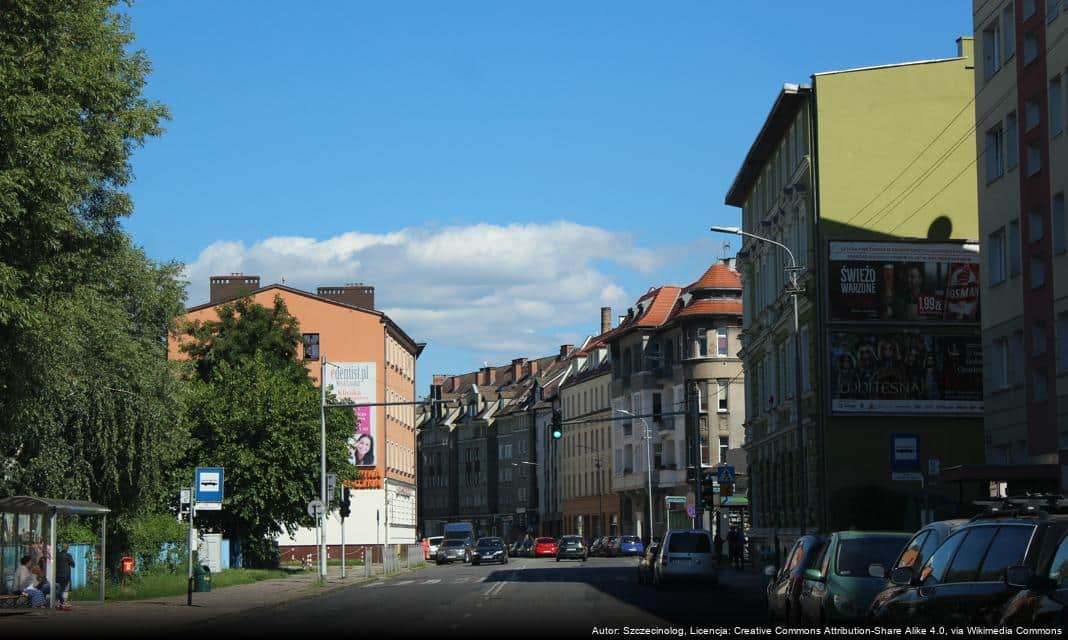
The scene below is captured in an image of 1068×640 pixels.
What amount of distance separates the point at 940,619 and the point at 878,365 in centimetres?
4209

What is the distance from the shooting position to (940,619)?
13.4 metres

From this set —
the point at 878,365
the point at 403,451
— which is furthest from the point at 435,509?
the point at 878,365

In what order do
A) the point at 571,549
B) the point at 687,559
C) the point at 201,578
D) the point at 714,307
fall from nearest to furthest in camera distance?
the point at 687,559 < the point at 201,578 < the point at 571,549 < the point at 714,307

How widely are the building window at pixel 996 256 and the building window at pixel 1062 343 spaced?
16.4 feet

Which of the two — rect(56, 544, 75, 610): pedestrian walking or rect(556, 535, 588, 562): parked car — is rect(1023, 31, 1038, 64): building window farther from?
rect(556, 535, 588, 562): parked car

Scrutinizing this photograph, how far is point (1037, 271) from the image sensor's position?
42469 millimetres

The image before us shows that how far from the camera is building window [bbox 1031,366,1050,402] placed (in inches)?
1636

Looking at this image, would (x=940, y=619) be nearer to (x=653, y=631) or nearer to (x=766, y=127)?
(x=653, y=631)

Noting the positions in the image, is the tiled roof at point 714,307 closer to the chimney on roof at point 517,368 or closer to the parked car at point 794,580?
the chimney on roof at point 517,368

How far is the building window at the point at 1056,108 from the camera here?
4044 cm

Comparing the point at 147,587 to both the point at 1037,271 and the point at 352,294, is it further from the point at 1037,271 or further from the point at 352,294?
the point at 352,294

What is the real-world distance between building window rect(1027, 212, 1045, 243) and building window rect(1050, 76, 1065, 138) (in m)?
2.53

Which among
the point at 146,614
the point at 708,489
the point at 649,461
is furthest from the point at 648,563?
the point at 649,461

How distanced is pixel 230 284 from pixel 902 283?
→ 57.3m
